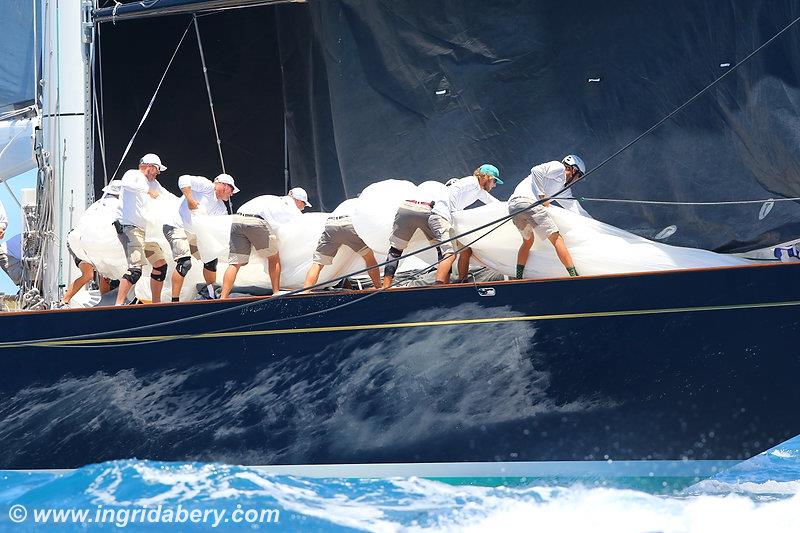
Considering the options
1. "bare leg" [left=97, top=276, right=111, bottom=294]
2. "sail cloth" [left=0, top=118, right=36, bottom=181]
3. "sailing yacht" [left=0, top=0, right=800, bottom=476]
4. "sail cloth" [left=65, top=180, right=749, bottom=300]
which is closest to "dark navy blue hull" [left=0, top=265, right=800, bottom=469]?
"sailing yacht" [left=0, top=0, right=800, bottom=476]

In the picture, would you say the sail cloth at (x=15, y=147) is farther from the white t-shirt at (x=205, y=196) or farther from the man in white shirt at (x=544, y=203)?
the man in white shirt at (x=544, y=203)

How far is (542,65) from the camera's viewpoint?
9188 millimetres

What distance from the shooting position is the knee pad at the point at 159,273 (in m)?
9.58

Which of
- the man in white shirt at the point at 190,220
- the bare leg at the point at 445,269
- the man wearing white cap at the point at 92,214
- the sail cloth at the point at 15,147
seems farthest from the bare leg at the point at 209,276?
the sail cloth at the point at 15,147

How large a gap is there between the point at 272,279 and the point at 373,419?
1.48m

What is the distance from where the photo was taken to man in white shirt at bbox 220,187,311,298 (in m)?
9.23

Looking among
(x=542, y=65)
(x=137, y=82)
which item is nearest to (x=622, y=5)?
(x=542, y=65)

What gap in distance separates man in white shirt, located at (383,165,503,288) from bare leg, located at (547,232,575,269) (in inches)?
26.1

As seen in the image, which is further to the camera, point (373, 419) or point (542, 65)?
point (542, 65)

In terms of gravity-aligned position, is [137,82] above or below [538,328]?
above

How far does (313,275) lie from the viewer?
29.5 ft

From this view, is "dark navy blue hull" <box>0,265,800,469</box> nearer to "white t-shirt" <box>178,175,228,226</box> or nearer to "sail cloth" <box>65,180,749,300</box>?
"sail cloth" <box>65,180,749,300</box>

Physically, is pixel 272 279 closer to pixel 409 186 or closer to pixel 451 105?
pixel 409 186

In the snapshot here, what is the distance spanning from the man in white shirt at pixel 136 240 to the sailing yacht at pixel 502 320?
0.56 m
